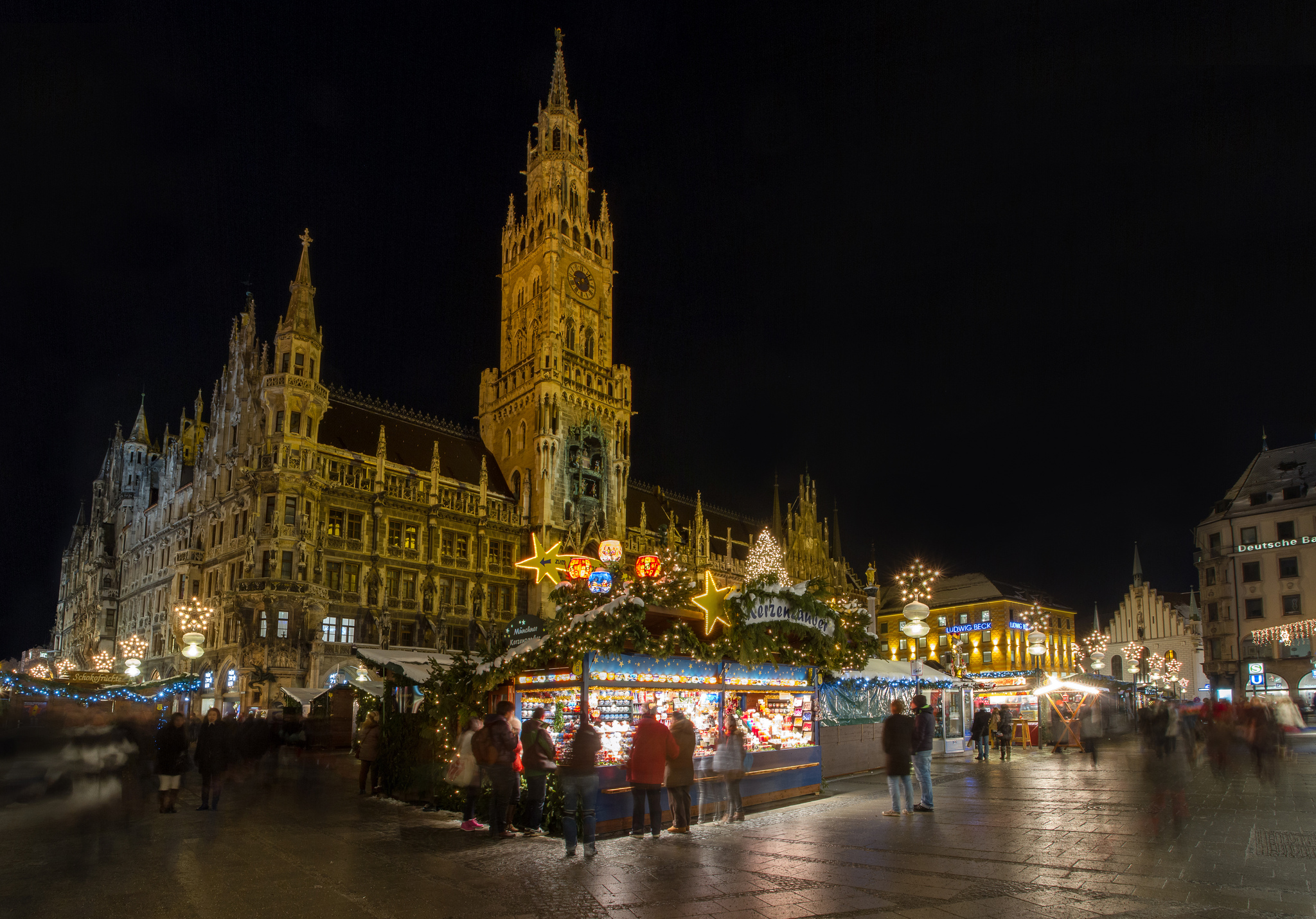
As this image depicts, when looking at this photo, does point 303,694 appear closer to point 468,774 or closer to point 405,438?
point 405,438

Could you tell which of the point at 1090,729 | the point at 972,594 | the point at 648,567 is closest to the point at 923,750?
the point at 648,567

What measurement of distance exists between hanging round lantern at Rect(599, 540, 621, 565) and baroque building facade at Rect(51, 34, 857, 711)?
91.4 feet

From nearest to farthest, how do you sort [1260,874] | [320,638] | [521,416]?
1. [1260,874]
2. [320,638]
3. [521,416]

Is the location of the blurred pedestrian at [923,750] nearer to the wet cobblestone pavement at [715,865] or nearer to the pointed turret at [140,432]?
the wet cobblestone pavement at [715,865]

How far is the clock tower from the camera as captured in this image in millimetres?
56750

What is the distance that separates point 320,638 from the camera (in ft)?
143

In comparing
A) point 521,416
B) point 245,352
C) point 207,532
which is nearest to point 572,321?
point 521,416

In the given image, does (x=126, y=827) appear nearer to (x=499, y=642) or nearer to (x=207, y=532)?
(x=499, y=642)

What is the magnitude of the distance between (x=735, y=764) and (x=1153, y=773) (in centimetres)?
1288

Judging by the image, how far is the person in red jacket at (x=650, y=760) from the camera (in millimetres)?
12031

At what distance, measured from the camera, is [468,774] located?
42.4ft

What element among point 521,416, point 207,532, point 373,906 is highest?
point 521,416

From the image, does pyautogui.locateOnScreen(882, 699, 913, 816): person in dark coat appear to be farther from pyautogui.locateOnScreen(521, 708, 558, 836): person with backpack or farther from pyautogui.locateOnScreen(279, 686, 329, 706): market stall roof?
pyautogui.locateOnScreen(279, 686, 329, 706): market stall roof

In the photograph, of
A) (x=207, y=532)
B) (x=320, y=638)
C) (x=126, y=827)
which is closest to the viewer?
(x=126, y=827)
